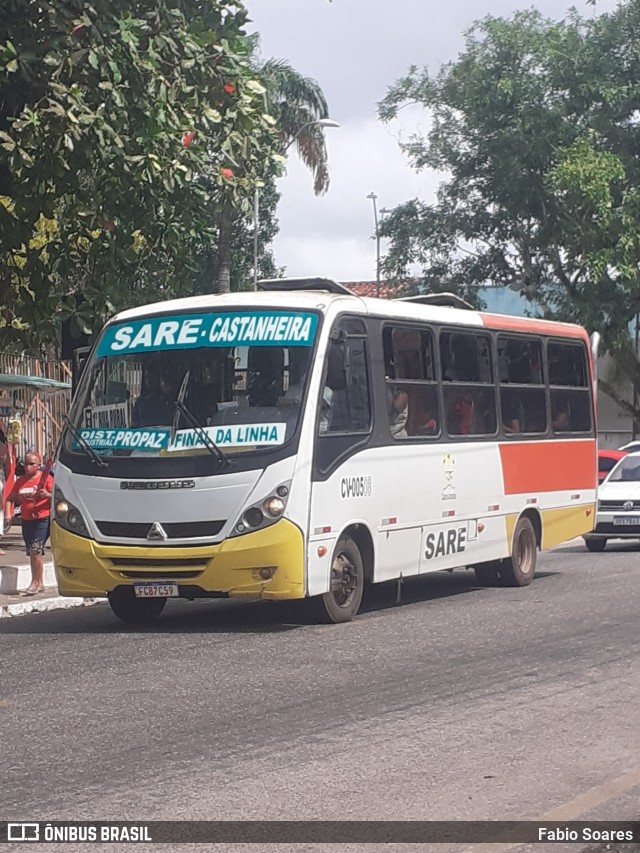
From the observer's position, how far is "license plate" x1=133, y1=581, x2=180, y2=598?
12594 mm

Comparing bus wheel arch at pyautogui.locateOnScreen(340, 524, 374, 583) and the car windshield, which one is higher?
the car windshield

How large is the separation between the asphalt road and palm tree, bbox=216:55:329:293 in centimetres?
3232

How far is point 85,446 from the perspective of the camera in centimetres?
1309

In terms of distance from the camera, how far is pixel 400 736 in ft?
26.6

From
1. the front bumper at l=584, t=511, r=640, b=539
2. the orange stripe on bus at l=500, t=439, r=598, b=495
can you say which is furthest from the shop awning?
the front bumper at l=584, t=511, r=640, b=539

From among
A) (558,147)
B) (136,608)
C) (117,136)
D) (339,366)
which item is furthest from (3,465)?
(558,147)

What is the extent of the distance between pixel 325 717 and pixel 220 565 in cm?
385

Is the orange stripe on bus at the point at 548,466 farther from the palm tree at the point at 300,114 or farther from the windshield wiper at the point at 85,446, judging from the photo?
the palm tree at the point at 300,114

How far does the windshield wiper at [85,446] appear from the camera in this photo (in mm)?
12943

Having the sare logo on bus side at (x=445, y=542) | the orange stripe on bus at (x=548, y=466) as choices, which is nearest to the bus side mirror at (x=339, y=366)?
the sare logo on bus side at (x=445, y=542)

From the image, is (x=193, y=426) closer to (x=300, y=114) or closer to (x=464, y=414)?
(x=464, y=414)

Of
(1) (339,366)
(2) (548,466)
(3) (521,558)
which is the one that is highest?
(1) (339,366)

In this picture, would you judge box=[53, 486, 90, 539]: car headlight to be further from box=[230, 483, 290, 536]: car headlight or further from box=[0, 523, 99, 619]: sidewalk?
box=[0, 523, 99, 619]: sidewalk

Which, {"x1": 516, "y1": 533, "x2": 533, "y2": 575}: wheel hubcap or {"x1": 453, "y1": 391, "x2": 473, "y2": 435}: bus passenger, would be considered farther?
{"x1": 516, "y1": 533, "x2": 533, "y2": 575}: wheel hubcap
